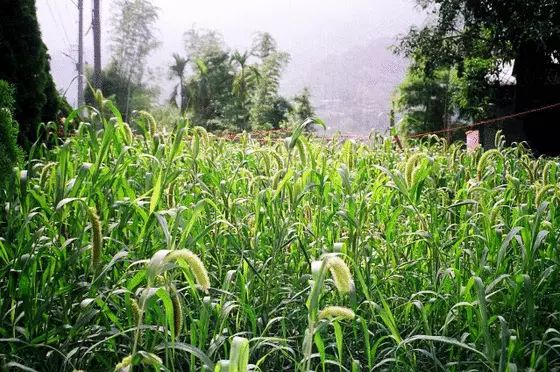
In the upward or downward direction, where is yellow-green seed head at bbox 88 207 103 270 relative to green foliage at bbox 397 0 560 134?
downward

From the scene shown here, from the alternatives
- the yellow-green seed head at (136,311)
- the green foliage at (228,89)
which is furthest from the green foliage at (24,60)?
the green foliage at (228,89)

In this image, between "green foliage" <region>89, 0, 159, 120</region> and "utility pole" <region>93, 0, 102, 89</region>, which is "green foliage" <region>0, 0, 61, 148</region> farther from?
"green foliage" <region>89, 0, 159, 120</region>

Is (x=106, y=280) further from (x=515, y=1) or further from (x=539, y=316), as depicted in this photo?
(x=515, y=1)

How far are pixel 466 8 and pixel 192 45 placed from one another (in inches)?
1930

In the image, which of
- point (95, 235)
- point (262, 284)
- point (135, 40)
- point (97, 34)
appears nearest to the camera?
point (95, 235)

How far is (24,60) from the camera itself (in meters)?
3.74

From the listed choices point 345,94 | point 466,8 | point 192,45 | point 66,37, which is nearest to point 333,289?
point 466,8

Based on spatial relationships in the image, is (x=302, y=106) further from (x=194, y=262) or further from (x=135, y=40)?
(x=194, y=262)

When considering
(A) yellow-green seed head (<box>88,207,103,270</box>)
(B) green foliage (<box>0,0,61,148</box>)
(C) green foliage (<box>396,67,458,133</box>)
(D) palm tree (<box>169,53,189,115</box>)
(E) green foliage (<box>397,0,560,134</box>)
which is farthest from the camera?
(D) palm tree (<box>169,53,189,115</box>)

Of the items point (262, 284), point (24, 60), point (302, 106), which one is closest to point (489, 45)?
point (24, 60)

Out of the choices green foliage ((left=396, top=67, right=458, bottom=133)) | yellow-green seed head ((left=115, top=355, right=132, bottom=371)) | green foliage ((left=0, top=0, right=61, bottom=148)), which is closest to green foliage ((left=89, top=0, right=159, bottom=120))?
green foliage ((left=396, top=67, right=458, bottom=133))

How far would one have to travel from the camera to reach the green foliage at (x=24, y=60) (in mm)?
3568

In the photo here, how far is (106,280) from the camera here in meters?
1.83

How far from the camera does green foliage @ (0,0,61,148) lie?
357 centimetres
